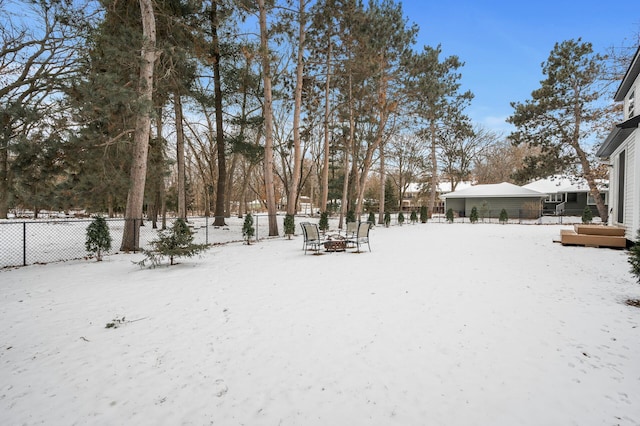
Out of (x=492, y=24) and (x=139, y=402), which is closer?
(x=139, y=402)

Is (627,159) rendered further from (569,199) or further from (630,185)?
Result: (569,199)

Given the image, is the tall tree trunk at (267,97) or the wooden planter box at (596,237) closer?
the wooden planter box at (596,237)

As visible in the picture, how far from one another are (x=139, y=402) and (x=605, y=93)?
2520 cm

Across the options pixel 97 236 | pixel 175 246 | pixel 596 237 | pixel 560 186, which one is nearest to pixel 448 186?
pixel 560 186

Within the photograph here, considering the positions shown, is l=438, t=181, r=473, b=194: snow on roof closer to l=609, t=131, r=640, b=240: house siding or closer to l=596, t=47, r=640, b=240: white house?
l=596, t=47, r=640, b=240: white house

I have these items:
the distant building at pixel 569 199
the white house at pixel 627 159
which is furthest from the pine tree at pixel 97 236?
the distant building at pixel 569 199

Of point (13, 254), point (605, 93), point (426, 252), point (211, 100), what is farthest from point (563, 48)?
point (13, 254)

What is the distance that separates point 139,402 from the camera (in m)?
2.41

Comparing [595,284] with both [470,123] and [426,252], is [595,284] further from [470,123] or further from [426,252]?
[470,123]

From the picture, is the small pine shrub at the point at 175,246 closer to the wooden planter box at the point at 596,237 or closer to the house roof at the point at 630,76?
the wooden planter box at the point at 596,237

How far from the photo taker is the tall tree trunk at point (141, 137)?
8961mm

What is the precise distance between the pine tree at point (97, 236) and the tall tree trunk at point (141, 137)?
1307mm

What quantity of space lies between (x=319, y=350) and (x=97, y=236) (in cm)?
742

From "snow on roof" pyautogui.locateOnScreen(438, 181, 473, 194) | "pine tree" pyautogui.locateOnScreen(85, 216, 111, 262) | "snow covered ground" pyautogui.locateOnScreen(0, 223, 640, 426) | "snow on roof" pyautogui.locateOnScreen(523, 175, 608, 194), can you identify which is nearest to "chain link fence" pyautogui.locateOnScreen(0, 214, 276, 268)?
"pine tree" pyautogui.locateOnScreen(85, 216, 111, 262)
